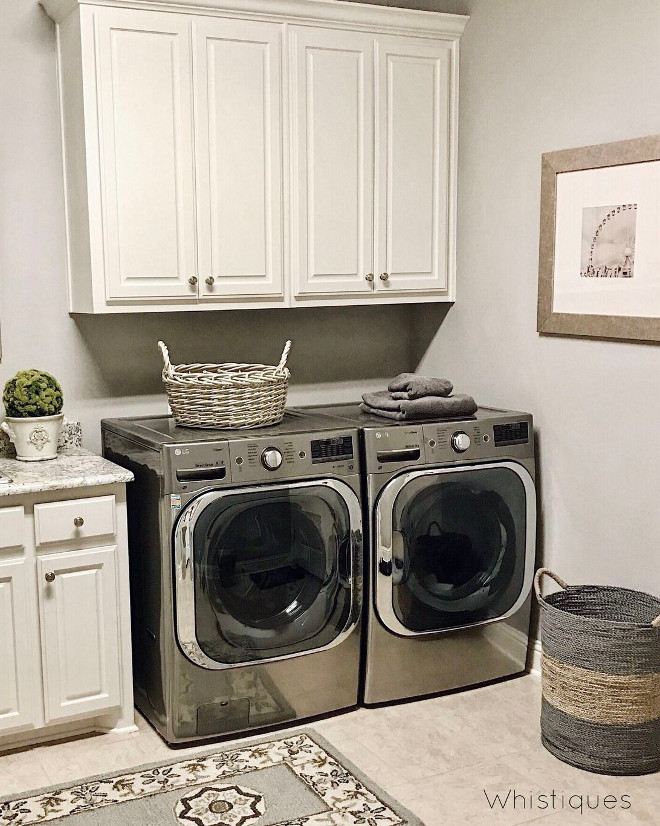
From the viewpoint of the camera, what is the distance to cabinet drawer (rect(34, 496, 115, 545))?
8.97 feet

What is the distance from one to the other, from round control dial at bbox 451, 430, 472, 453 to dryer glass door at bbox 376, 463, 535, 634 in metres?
0.07

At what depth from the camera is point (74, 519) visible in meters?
2.77

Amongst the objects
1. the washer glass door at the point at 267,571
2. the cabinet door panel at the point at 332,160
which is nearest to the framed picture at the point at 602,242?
the cabinet door panel at the point at 332,160

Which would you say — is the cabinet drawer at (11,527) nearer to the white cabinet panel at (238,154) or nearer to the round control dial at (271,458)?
the round control dial at (271,458)

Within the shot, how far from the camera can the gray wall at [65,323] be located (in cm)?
312

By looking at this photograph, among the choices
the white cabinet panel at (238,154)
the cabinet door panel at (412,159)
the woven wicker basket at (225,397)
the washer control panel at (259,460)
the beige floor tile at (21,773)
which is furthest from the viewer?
the cabinet door panel at (412,159)

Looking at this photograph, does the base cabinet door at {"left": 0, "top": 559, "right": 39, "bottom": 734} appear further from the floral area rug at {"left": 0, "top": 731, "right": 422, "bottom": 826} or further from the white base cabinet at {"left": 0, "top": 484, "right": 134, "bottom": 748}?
the floral area rug at {"left": 0, "top": 731, "right": 422, "bottom": 826}

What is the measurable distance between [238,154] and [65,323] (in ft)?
2.69

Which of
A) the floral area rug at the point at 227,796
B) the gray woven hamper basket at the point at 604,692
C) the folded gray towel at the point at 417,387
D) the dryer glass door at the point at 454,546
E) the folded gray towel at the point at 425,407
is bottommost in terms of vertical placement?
the floral area rug at the point at 227,796

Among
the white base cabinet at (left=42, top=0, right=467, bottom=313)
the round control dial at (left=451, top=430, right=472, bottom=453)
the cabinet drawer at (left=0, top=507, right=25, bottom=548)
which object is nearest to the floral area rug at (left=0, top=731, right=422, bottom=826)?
the cabinet drawer at (left=0, top=507, right=25, bottom=548)

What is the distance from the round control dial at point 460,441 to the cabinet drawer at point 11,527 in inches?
53.0

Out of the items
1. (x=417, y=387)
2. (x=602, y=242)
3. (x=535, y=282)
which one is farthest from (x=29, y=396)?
(x=602, y=242)

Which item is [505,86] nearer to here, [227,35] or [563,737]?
[227,35]

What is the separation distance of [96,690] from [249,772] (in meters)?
0.53
